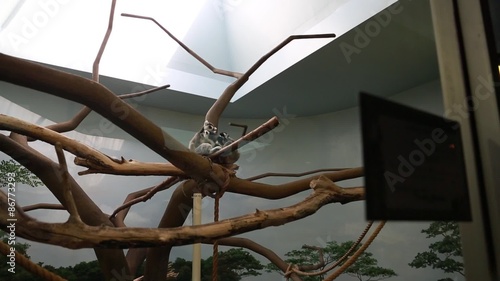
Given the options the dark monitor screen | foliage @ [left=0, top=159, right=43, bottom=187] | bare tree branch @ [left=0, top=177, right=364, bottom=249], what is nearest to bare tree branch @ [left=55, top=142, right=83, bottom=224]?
bare tree branch @ [left=0, top=177, right=364, bottom=249]

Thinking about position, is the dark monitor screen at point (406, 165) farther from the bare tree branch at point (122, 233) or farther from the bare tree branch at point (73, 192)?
the bare tree branch at point (73, 192)

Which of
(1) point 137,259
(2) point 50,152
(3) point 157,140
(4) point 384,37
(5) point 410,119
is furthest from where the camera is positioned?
(2) point 50,152

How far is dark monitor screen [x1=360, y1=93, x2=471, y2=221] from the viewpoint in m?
0.27

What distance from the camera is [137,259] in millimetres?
1565

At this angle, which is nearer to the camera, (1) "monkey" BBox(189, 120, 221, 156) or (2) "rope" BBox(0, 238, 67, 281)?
(2) "rope" BBox(0, 238, 67, 281)

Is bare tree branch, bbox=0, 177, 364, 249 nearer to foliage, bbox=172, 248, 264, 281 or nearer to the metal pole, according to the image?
the metal pole

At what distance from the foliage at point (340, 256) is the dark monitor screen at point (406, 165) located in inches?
92.2

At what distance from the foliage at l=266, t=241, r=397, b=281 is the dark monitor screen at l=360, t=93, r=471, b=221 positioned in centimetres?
234

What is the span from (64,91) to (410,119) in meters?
0.58

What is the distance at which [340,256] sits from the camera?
3027 mm

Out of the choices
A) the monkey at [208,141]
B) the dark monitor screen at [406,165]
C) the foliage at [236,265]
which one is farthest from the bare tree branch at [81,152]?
the foliage at [236,265]

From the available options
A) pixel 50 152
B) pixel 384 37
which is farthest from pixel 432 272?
pixel 50 152

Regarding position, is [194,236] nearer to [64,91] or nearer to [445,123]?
[64,91]

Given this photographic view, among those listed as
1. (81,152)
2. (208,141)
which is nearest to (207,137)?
(208,141)
